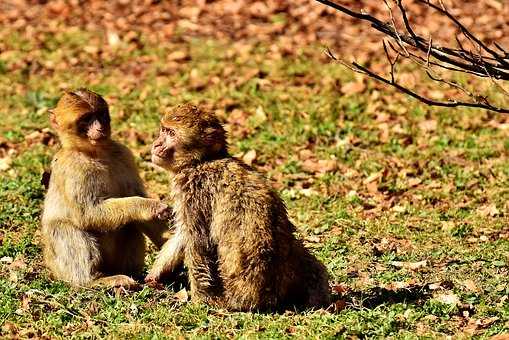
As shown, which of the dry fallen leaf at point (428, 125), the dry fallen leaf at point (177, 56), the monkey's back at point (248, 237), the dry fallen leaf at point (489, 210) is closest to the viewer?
the monkey's back at point (248, 237)

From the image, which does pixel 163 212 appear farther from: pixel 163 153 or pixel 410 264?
pixel 410 264

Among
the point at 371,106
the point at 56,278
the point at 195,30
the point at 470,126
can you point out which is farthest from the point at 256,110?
the point at 56,278

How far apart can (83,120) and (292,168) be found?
3.73m

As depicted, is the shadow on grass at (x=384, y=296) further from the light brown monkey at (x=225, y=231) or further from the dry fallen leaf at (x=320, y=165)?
the dry fallen leaf at (x=320, y=165)

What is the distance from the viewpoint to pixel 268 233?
21.1 feet

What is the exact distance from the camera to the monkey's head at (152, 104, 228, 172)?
21.7ft

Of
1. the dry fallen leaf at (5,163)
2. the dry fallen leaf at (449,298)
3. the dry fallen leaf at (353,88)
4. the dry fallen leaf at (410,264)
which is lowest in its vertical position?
the dry fallen leaf at (5,163)

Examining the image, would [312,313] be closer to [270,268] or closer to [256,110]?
[270,268]

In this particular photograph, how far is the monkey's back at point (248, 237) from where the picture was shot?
21.0 feet

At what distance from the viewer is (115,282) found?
23.3 feet

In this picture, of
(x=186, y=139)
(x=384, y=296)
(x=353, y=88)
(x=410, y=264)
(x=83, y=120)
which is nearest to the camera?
(x=186, y=139)

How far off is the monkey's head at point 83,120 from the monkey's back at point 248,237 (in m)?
1.02

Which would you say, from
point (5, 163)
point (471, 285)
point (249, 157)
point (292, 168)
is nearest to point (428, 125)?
point (292, 168)

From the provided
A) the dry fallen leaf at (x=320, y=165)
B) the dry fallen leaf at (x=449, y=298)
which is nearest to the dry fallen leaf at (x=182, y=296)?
the dry fallen leaf at (x=449, y=298)
